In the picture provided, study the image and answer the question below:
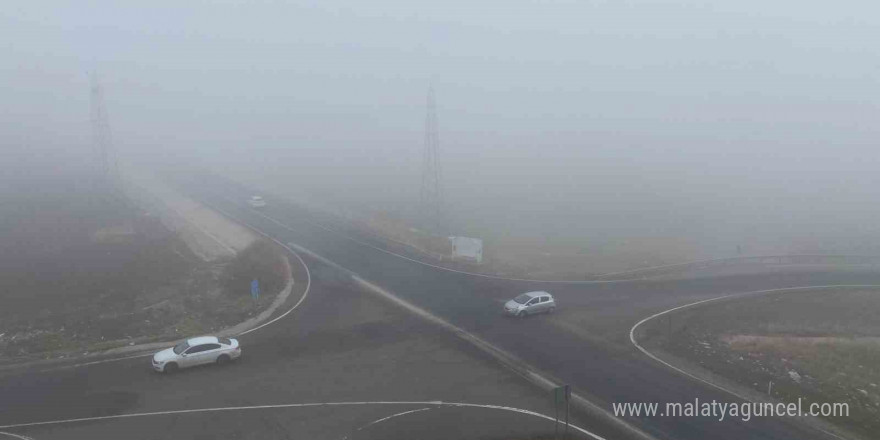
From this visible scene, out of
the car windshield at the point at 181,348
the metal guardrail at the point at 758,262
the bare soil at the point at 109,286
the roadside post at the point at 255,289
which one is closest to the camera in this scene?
the car windshield at the point at 181,348

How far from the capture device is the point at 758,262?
49094mm

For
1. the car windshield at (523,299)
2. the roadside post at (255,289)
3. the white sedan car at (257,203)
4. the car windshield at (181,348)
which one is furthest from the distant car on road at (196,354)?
the white sedan car at (257,203)

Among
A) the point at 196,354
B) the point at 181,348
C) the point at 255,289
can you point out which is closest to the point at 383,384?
the point at 196,354

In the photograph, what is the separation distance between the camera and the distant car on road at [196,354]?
23.8 meters

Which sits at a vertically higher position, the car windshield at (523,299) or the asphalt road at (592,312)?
the car windshield at (523,299)

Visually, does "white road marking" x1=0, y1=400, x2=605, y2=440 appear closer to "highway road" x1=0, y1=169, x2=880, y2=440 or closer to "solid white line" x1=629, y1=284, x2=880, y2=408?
"highway road" x1=0, y1=169, x2=880, y2=440

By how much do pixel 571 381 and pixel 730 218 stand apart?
179 ft

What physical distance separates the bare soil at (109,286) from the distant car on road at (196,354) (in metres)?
3.85

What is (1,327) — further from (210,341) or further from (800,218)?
(800,218)

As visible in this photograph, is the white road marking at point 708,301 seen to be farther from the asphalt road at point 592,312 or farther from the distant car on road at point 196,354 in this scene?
the distant car on road at point 196,354

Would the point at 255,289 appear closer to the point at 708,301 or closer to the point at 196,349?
the point at 196,349

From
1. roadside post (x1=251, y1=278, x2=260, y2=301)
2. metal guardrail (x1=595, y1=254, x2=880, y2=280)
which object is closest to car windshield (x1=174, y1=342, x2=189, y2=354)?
roadside post (x1=251, y1=278, x2=260, y2=301)

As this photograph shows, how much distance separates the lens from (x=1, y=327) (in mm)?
27516

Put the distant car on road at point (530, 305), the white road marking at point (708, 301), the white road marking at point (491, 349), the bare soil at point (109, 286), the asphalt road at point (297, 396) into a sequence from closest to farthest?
the asphalt road at point (297, 396) < the white road marking at point (491, 349) < the white road marking at point (708, 301) < the bare soil at point (109, 286) < the distant car on road at point (530, 305)
